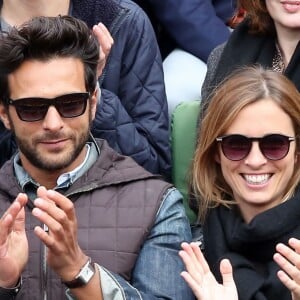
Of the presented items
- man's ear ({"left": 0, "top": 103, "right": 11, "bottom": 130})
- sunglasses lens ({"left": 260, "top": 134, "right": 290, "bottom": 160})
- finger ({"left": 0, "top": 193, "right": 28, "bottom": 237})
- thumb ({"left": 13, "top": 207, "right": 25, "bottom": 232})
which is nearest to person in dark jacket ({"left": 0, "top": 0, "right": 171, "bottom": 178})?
man's ear ({"left": 0, "top": 103, "right": 11, "bottom": 130})

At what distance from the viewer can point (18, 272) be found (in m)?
3.01

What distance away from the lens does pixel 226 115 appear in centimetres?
329

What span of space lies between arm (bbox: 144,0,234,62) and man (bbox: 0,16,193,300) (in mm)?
854

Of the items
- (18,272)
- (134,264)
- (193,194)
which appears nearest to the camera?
(18,272)

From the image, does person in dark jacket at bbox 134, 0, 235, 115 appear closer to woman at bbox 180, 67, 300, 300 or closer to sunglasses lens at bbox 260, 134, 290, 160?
woman at bbox 180, 67, 300, 300

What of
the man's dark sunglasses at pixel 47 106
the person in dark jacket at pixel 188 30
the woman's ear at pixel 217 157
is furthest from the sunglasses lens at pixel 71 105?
the person in dark jacket at pixel 188 30

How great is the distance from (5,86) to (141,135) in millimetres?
624

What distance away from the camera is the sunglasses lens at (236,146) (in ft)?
10.6

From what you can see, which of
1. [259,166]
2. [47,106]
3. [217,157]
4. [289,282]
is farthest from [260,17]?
[289,282]

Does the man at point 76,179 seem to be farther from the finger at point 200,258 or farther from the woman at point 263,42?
the woman at point 263,42

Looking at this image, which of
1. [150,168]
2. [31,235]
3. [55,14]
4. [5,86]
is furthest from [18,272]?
[55,14]

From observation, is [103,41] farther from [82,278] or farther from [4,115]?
[82,278]

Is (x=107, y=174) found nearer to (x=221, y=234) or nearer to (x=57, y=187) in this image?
(x=57, y=187)

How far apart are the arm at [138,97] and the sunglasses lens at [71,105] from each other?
0.44 metres
